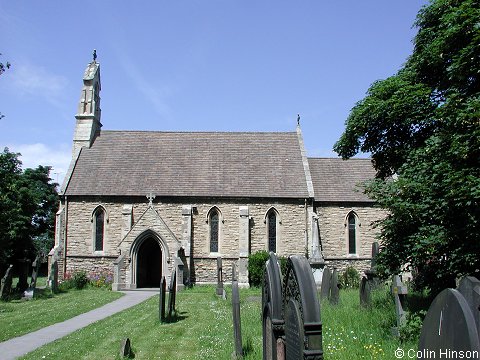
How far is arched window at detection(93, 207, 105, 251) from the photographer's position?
3036 centimetres

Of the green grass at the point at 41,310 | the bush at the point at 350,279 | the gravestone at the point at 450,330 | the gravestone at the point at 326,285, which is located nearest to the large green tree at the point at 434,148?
the gravestone at the point at 326,285

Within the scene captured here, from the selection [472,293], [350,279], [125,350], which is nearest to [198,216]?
[350,279]

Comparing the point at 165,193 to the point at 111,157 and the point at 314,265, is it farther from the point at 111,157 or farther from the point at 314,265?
the point at 314,265

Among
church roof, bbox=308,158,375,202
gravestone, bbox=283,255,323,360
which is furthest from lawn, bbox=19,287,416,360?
church roof, bbox=308,158,375,202

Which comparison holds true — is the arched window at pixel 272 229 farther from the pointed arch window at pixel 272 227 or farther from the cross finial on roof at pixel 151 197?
the cross finial on roof at pixel 151 197

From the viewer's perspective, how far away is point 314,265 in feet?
80.8

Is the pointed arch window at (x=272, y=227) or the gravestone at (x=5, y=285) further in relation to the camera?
the pointed arch window at (x=272, y=227)

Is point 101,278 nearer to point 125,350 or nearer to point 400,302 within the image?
point 125,350

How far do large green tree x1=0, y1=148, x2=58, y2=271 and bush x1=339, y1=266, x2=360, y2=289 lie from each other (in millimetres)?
16759

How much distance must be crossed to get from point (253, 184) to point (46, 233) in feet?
122

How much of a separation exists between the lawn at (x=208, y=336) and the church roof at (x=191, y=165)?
576 inches

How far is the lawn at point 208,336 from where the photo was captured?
9047mm

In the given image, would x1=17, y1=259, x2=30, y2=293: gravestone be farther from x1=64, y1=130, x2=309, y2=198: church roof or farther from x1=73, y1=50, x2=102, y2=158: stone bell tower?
x1=73, y1=50, x2=102, y2=158: stone bell tower

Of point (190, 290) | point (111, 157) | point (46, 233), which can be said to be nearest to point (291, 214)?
point (190, 290)
